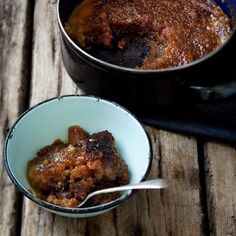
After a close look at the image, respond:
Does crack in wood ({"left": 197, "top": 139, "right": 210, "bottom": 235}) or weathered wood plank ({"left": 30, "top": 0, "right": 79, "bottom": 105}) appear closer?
crack in wood ({"left": 197, "top": 139, "right": 210, "bottom": 235})

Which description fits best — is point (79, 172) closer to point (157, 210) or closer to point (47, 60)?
point (157, 210)

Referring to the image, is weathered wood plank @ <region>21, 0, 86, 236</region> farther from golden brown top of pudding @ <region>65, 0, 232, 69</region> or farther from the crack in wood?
the crack in wood

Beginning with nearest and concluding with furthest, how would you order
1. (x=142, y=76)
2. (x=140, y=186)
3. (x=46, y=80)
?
1. (x=140, y=186)
2. (x=142, y=76)
3. (x=46, y=80)

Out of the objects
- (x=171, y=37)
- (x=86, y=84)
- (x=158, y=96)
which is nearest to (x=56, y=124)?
(x=86, y=84)

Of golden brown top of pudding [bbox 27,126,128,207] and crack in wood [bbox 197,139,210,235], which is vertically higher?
golden brown top of pudding [bbox 27,126,128,207]

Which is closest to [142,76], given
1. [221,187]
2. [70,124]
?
[70,124]

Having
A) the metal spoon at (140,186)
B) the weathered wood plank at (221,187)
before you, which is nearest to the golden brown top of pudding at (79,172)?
the metal spoon at (140,186)

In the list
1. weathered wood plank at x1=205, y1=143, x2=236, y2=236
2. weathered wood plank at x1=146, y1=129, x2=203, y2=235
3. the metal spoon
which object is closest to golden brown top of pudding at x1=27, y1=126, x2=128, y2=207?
the metal spoon

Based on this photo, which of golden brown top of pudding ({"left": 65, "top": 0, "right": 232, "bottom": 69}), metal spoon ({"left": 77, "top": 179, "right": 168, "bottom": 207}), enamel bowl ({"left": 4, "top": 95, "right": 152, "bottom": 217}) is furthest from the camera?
golden brown top of pudding ({"left": 65, "top": 0, "right": 232, "bottom": 69})
